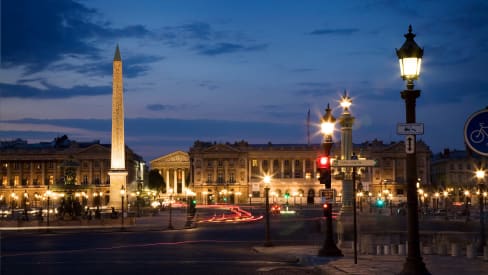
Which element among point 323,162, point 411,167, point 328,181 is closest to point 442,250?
point 328,181

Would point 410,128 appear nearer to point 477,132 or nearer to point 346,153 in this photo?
point 477,132

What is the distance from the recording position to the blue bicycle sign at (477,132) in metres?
10.4

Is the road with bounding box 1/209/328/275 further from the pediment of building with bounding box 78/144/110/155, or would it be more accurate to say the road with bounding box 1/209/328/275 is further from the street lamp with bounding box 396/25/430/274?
the pediment of building with bounding box 78/144/110/155

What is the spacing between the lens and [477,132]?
1062 centimetres

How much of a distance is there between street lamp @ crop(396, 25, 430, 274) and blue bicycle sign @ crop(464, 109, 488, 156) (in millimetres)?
3655

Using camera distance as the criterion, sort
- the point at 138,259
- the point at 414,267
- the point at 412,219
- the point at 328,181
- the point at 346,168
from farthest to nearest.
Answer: the point at 346,168 < the point at 138,259 < the point at 328,181 < the point at 412,219 < the point at 414,267

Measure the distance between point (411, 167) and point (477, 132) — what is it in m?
4.09

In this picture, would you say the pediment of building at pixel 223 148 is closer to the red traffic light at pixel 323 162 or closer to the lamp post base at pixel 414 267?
the red traffic light at pixel 323 162

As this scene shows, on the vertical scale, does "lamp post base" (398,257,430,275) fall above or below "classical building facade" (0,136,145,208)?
below

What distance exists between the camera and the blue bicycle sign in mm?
10391

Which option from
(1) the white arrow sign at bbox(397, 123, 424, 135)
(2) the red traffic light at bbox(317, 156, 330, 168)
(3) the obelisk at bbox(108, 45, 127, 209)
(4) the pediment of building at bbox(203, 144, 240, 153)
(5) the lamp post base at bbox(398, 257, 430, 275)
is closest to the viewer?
(5) the lamp post base at bbox(398, 257, 430, 275)

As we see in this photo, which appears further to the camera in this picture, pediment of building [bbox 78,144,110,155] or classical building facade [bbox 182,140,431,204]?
pediment of building [bbox 78,144,110,155]

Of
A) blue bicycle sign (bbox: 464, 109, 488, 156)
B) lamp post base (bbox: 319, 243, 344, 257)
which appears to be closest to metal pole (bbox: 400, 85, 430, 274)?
blue bicycle sign (bbox: 464, 109, 488, 156)

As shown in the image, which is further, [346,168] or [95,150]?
[95,150]
